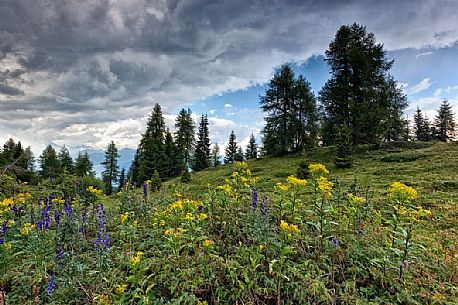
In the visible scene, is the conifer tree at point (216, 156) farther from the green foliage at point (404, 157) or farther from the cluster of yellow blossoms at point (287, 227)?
the cluster of yellow blossoms at point (287, 227)

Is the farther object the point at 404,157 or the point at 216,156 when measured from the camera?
the point at 216,156

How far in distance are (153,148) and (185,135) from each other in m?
8.56

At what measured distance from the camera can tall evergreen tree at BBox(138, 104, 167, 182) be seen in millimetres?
41688

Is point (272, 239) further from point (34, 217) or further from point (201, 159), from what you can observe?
point (201, 159)

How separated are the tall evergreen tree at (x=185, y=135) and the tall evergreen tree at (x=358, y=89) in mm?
26862

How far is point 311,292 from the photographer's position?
3314 millimetres

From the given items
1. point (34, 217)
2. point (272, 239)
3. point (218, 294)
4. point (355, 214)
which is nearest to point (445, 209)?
point (355, 214)

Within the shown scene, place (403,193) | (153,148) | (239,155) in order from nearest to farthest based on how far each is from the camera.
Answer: (403,193) < (153,148) < (239,155)

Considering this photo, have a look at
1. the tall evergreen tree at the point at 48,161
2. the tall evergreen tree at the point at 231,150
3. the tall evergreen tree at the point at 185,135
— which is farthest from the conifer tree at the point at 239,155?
the tall evergreen tree at the point at 48,161

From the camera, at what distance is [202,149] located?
51594 millimetres

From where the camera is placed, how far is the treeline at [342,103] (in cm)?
2536

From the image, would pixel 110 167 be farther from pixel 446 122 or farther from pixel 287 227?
pixel 446 122

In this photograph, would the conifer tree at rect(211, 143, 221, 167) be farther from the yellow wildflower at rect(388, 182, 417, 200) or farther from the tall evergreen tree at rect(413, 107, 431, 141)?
the yellow wildflower at rect(388, 182, 417, 200)

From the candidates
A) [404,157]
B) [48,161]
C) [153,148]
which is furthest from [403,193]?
[48,161]
